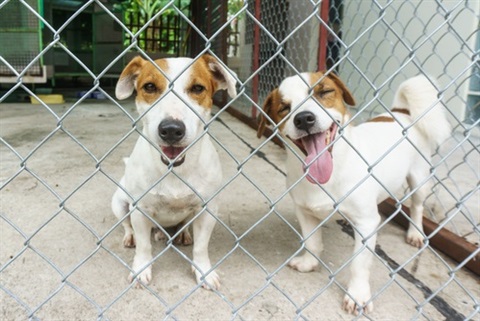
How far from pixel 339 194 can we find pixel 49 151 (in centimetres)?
273

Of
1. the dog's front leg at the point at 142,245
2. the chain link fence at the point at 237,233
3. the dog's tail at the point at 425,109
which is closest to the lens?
the chain link fence at the point at 237,233

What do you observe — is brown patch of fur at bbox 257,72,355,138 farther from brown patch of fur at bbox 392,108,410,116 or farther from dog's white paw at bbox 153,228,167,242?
dog's white paw at bbox 153,228,167,242

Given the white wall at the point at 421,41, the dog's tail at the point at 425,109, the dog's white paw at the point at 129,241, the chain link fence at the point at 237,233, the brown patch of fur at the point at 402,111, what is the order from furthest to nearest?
the white wall at the point at 421,41, the brown patch of fur at the point at 402,111, the dog's tail at the point at 425,109, the dog's white paw at the point at 129,241, the chain link fence at the point at 237,233

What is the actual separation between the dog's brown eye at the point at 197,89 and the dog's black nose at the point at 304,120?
396 mm

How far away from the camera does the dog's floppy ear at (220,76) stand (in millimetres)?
1639

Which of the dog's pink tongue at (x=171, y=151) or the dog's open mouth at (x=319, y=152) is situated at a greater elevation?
the dog's open mouth at (x=319, y=152)

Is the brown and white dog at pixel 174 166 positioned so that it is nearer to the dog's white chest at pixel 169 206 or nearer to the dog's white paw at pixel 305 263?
the dog's white chest at pixel 169 206

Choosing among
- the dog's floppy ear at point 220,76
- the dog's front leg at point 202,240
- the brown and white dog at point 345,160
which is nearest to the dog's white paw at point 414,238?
the brown and white dog at point 345,160

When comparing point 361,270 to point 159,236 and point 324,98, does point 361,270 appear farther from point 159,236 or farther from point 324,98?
point 159,236

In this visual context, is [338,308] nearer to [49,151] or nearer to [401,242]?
[401,242]

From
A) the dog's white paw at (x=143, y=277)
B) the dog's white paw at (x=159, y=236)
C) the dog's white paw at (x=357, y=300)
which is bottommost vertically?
the dog's white paw at (x=159, y=236)

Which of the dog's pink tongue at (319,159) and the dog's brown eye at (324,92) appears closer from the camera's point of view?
the dog's pink tongue at (319,159)

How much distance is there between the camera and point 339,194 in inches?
64.8

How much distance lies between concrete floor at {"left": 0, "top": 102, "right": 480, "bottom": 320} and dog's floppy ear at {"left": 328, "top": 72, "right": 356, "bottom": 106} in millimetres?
575
